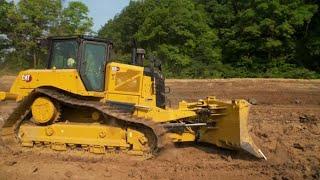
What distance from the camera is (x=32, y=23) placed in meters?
36.6

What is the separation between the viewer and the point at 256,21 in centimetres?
3466

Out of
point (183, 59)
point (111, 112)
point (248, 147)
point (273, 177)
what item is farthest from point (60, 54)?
point (183, 59)

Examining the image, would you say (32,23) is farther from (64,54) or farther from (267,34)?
(64,54)

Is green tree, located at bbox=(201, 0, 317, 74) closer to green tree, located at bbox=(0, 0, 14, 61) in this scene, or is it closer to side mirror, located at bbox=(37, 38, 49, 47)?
green tree, located at bbox=(0, 0, 14, 61)

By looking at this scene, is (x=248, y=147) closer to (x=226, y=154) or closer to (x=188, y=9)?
(x=226, y=154)

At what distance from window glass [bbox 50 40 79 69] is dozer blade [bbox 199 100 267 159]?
2898mm

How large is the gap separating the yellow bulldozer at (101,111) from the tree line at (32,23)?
2257 centimetres

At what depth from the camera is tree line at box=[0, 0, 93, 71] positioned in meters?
34.8

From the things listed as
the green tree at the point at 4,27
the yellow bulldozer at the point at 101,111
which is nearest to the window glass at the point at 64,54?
the yellow bulldozer at the point at 101,111

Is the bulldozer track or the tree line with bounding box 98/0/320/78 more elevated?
the tree line with bounding box 98/0/320/78

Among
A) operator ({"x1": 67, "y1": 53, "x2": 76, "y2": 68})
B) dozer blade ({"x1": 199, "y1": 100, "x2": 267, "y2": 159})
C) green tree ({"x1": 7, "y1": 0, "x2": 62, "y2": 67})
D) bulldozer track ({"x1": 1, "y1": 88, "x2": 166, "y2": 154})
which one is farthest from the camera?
green tree ({"x1": 7, "y1": 0, "x2": 62, "y2": 67})

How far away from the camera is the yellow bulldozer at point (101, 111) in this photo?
10.2 metres

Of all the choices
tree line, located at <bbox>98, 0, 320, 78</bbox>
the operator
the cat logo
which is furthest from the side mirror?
tree line, located at <bbox>98, 0, 320, 78</bbox>

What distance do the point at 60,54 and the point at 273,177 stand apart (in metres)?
4.92
